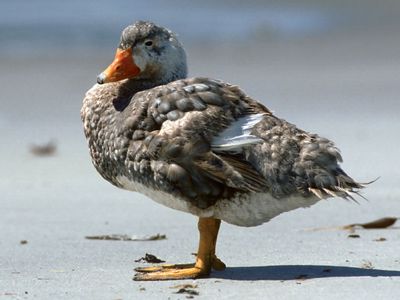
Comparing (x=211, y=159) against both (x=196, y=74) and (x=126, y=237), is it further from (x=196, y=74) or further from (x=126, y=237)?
(x=196, y=74)

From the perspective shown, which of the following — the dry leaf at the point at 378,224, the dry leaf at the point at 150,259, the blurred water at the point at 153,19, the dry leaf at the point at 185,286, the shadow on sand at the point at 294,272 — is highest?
the blurred water at the point at 153,19

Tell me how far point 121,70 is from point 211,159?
95 cm

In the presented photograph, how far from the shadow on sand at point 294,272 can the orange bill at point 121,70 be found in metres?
1.18

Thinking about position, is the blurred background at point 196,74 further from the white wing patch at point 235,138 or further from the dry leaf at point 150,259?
the white wing patch at point 235,138

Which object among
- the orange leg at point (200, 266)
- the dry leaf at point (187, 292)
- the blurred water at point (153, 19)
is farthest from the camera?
the blurred water at point (153, 19)

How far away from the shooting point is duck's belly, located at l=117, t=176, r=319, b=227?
5.20m

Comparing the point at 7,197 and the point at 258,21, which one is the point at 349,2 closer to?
the point at 258,21

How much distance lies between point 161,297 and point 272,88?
912 cm

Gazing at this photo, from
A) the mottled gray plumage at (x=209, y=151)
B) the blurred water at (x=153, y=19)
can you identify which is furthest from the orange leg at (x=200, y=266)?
the blurred water at (x=153, y=19)

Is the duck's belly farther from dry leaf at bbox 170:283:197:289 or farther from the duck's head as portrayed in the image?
the duck's head

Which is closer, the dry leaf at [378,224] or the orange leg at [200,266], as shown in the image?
the orange leg at [200,266]

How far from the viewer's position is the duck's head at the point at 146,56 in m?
5.84

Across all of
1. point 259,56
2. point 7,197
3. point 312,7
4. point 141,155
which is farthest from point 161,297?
point 312,7

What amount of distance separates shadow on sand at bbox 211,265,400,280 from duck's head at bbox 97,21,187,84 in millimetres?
1147
